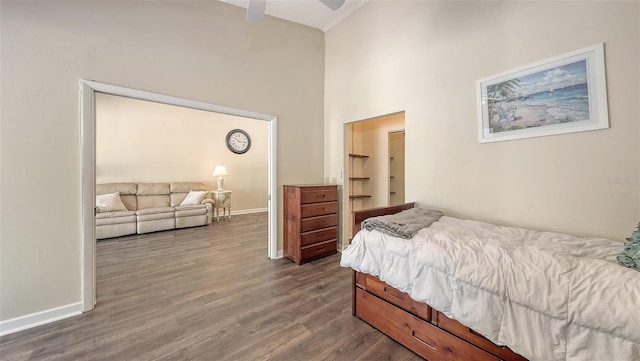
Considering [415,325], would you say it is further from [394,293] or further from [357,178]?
[357,178]

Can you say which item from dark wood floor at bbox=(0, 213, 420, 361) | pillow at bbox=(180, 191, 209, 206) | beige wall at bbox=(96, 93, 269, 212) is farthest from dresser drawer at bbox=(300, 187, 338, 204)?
pillow at bbox=(180, 191, 209, 206)

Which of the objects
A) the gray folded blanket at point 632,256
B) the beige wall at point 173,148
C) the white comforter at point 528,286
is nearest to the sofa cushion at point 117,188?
the beige wall at point 173,148

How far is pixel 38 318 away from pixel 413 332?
2.93 m

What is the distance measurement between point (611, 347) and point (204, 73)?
3.62m

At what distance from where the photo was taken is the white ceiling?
9.78 ft

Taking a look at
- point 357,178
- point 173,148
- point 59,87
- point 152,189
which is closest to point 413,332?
point 357,178

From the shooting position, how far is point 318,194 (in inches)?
126

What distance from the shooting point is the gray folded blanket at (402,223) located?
1633mm

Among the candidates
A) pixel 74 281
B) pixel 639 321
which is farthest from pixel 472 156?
pixel 74 281

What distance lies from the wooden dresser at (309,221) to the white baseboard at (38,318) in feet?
6.89

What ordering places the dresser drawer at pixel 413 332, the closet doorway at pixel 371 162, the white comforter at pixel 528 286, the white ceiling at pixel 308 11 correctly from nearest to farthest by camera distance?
the white comforter at pixel 528 286
the dresser drawer at pixel 413 332
the white ceiling at pixel 308 11
the closet doorway at pixel 371 162

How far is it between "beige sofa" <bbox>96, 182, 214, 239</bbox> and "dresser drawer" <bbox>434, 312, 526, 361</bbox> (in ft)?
16.3

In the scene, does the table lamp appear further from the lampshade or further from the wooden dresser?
the wooden dresser

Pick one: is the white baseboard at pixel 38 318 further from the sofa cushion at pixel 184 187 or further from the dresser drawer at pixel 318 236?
the sofa cushion at pixel 184 187
